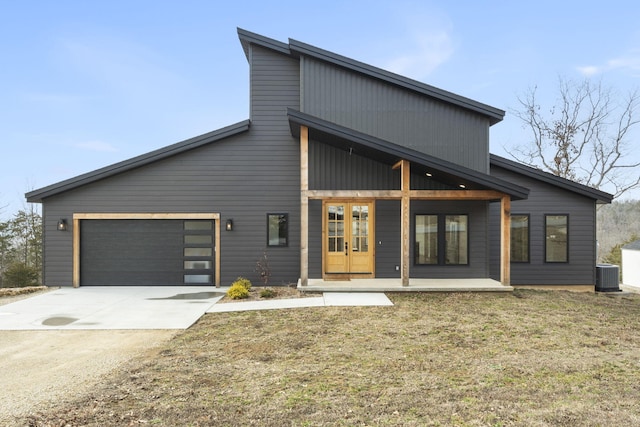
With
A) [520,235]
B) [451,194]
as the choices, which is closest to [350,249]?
[451,194]

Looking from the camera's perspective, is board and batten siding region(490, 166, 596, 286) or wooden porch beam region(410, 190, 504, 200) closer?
wooden porch beam region(410, 190, 504, 200)

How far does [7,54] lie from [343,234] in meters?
22.1

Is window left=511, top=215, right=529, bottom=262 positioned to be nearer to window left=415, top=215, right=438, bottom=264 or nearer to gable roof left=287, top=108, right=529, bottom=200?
gable roof left=287, top=108, right=529, bottom=200

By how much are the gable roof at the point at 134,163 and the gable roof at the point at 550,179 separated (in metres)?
7.02

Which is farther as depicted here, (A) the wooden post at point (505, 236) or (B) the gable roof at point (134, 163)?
(B) the gable roof at point (134, 163)

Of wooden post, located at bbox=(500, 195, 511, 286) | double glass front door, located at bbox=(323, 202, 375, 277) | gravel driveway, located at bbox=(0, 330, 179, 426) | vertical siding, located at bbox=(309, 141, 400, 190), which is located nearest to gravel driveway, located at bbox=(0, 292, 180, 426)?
gravel driveway, located at bbox=(0, 330, 179, 426)

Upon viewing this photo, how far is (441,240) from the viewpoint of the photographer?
11.2 m

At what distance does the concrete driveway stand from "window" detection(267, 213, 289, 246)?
1928 mm

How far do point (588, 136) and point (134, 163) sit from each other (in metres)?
20.2

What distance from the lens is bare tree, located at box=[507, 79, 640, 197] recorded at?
19969 mm

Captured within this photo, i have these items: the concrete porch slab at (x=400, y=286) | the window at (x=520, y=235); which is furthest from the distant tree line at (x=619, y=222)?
the concrete porch slab at (x=400, y=286)

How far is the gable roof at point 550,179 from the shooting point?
11180mm

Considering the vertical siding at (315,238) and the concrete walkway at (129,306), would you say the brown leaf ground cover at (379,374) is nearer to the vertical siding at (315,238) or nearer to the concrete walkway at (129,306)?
the concrete walkway at (129,306)

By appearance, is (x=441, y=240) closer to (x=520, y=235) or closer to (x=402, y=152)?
(x=520, y=235)
